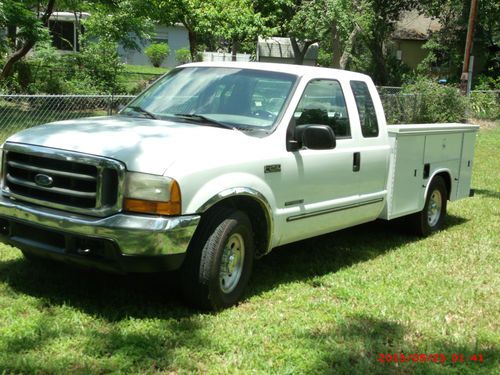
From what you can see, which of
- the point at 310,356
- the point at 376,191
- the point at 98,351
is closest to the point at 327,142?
the point at 376,191

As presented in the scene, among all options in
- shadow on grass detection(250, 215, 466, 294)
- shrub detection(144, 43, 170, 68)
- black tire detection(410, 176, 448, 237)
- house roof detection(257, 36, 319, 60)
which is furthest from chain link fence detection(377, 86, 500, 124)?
shrub detection(144, 43, 170, 68)

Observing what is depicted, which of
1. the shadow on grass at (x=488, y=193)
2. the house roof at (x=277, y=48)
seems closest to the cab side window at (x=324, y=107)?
the shadow on grass at (x=488, y=193)

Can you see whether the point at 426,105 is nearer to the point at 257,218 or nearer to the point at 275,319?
the point at 257,218

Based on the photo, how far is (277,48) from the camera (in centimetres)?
2877

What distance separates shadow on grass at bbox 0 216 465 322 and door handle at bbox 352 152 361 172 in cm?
101

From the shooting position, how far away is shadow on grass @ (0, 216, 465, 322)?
4.75 meters

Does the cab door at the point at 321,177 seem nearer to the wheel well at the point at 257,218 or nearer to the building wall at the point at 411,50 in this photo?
the wheel well at the point at 257,218

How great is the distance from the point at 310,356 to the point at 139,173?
5.36ft

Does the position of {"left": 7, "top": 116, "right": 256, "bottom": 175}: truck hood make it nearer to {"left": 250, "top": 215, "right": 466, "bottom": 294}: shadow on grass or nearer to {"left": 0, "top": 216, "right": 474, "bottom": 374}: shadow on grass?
{"left": 0, "top": 216, "right": 474, "bottom": 374}: shadow on grass

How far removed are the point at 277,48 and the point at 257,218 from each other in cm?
2449

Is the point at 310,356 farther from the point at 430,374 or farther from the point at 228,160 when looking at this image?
the point at 228,160

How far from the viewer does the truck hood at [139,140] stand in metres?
4.34

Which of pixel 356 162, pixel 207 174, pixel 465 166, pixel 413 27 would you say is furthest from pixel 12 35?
pixel 413 27

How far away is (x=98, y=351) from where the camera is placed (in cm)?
400
